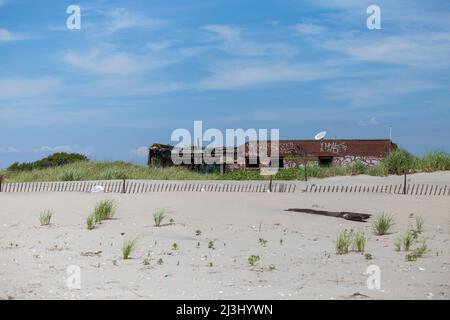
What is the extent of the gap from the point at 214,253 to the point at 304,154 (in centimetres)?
2799

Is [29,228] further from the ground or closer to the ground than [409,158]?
closer to the ground

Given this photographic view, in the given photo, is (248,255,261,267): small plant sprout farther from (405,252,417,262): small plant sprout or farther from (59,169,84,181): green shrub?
(59,169,84,181): green shrub

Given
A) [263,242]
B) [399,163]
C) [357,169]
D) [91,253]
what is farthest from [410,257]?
[357,169]

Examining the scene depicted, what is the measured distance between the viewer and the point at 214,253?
10141mm

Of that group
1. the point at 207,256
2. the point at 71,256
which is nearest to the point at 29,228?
the point at 71,256

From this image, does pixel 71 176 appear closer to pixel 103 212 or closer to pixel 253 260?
pixel 103 212

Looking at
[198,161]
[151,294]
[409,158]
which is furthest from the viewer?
[198,161]

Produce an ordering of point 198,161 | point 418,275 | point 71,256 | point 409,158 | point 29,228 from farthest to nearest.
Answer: point 198,161
point 409,158
point 29,228
point 71,256
point 418,275

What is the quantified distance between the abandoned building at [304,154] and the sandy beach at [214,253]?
729 inches

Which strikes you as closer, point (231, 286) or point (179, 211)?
point (231, 286)

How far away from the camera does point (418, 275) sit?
8523 millimetres

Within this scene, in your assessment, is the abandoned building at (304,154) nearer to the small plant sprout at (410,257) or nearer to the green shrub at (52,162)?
the green shrub at (52,162)
